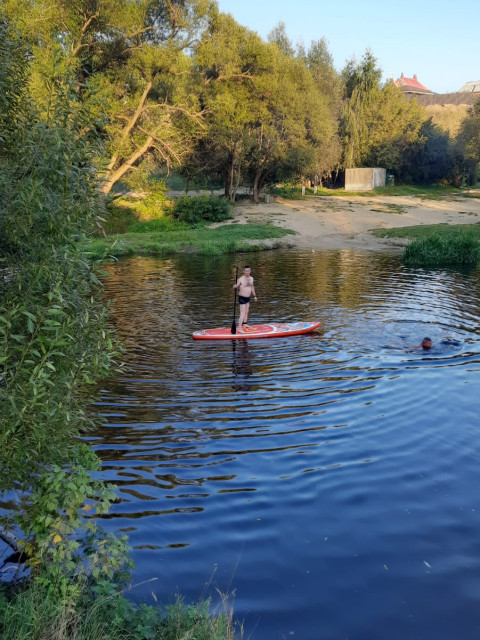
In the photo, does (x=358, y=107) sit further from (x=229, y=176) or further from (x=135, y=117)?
(x=135, y=117)

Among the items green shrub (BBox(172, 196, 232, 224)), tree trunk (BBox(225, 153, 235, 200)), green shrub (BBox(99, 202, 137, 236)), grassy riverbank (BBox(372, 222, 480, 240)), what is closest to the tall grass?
grassy riverbank (BBox(372, 222, 480, 240))

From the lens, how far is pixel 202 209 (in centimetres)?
4688

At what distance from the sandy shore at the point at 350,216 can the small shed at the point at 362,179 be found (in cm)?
842

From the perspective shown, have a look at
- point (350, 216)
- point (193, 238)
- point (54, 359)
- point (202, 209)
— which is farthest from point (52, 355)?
point (350, 216)

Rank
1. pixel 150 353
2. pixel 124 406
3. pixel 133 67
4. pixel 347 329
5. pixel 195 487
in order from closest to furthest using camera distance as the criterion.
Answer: pixel 195 487
pixel 124 406
pixel 150 353
pixel 347 329
pixel 133 67

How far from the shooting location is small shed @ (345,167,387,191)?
225ft

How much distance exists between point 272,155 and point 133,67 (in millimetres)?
15722

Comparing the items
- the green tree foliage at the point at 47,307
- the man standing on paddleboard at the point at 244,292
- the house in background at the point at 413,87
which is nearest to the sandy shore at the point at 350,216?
the man standing on paddleboard at the point at 244,292

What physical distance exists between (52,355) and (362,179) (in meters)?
67.0

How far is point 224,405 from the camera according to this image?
12.7 metres

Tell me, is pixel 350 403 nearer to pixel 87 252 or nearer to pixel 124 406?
pixel 124 406

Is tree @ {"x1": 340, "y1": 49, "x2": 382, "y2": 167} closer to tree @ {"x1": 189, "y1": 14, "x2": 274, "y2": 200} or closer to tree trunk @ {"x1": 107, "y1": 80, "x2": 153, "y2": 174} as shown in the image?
tree @ {"x1": 189, "y1": 14, "x2": 274, "y2": 200}

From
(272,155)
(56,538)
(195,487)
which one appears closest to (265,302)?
(195,487)

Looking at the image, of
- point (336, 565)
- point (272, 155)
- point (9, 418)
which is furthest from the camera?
point (272, 155)
